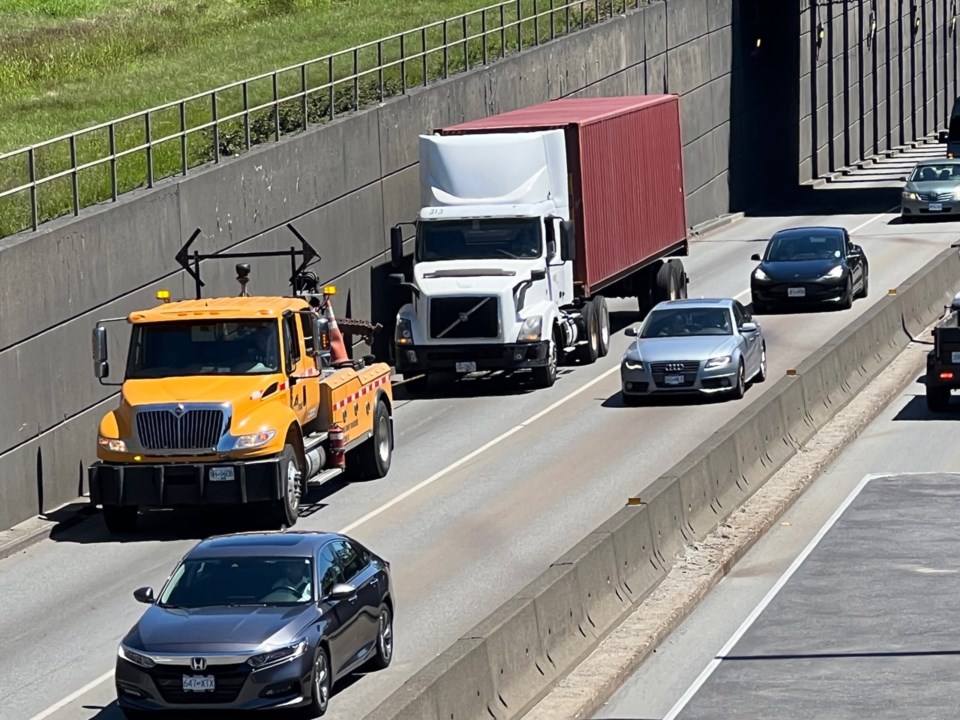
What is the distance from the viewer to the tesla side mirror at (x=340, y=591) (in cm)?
1566

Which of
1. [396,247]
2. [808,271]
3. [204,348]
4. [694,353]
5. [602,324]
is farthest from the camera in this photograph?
[808,271]

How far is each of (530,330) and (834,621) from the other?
1528 centimetres

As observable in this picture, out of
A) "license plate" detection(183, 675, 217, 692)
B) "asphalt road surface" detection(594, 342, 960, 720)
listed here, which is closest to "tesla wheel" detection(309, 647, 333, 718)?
"license plate" detection(183, 675, 217, 692)

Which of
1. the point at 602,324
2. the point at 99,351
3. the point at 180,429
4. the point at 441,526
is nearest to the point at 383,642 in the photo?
the point at 441,526

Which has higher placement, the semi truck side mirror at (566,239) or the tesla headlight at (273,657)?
the tesla headlight at (273,657)

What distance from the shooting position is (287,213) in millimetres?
33969

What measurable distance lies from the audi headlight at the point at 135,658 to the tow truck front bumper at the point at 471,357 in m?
18.0

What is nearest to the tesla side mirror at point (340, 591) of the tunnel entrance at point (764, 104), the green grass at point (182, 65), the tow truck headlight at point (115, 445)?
the tow truck headlight at point (115, 445)

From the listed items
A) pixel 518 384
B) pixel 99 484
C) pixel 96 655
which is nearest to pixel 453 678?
pixel 96 655

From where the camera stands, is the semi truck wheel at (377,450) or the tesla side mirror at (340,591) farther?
the semi truck wheel at (377,450)

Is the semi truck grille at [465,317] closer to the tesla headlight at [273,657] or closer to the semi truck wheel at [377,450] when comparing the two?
the semi truck wheel at [377,450]

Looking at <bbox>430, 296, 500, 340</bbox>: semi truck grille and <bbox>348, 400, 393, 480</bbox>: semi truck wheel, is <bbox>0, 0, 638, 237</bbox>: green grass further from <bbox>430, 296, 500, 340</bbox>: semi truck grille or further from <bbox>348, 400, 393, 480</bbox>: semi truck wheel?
<bbox>348, 400, 393, 480</bbox>: semi truck wheel

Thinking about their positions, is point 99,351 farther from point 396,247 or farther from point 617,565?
point 396,247

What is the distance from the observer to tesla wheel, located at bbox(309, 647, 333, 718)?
15.0 m
